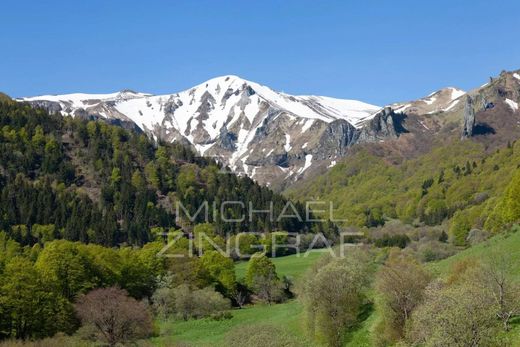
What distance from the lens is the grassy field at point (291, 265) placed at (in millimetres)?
113125

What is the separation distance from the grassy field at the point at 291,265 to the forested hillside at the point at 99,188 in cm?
2405

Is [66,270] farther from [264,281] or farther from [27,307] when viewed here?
[264,281]

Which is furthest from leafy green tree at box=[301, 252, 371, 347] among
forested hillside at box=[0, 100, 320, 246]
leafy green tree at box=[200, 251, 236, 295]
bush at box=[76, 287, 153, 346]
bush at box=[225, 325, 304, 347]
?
forested hillside at box=[0, 100, 320, 246]

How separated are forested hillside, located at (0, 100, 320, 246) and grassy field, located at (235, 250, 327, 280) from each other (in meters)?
24.1

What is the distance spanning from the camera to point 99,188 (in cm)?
16850

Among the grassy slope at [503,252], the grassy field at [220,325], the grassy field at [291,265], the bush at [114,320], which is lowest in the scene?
the grassy field at [220,325]

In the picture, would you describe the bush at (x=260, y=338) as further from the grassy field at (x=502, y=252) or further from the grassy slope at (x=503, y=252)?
the grassy slope at (x=503, y=252)

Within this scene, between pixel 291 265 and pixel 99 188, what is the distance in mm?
69734

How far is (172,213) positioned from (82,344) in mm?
104906

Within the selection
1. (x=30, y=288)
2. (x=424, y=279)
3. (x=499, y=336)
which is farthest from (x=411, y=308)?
(x=30, y=288)

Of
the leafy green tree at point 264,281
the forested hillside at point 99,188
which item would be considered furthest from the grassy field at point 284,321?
the forested hillside at point 99,188

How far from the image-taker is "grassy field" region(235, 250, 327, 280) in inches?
4454

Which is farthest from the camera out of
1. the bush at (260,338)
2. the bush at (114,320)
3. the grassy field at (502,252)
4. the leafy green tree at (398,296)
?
the bush at (114,320)

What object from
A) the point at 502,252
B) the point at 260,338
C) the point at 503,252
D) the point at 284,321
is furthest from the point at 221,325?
the point at 260,338
